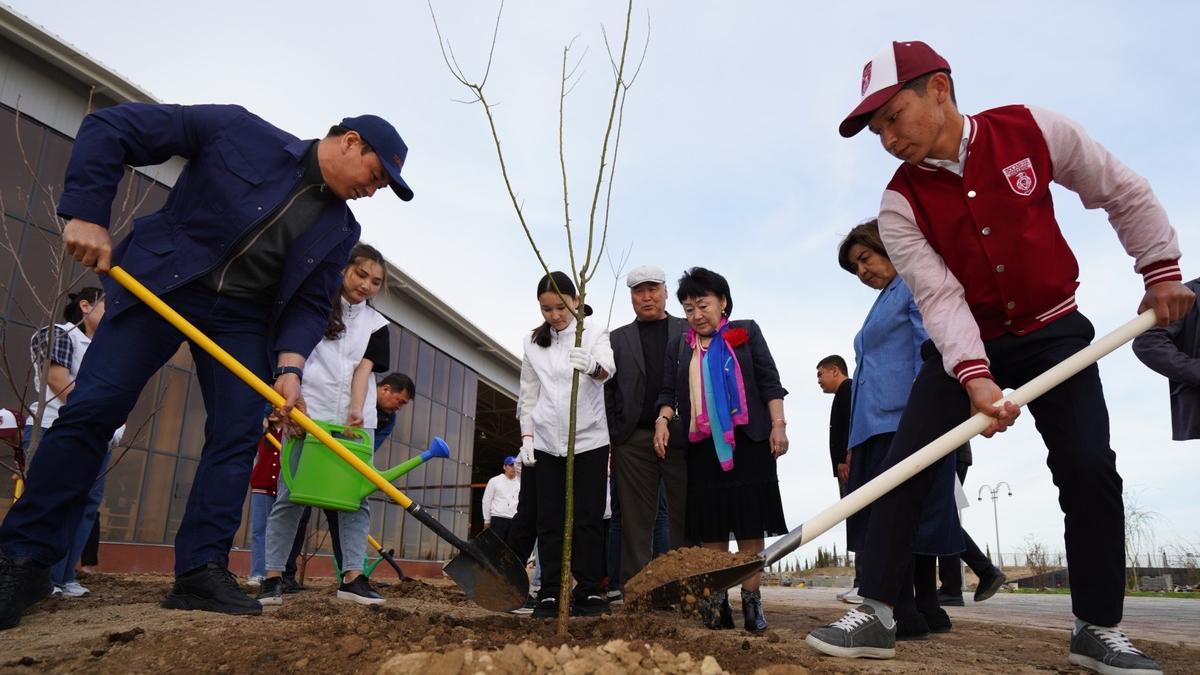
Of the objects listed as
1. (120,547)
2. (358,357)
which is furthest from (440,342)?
(358,357)

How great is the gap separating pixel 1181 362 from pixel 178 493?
37.6 ft

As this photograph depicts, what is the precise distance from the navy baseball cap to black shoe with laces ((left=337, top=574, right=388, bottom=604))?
2103 mm

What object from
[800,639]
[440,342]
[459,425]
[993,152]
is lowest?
[800,639]

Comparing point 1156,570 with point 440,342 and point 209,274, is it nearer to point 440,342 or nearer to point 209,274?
point 440,342

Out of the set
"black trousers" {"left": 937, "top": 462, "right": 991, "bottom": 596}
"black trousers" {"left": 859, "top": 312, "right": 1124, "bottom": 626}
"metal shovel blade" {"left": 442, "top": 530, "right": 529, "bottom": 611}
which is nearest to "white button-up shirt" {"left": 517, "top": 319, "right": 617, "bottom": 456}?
"metal shovel blade" {"left": 442, "top": 530, "right": 529, "bottom": 611}

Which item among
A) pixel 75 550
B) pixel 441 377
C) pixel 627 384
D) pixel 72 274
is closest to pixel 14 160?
pixel 72 274

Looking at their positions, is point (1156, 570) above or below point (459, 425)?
below

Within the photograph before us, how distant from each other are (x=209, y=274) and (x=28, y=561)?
1.16 m

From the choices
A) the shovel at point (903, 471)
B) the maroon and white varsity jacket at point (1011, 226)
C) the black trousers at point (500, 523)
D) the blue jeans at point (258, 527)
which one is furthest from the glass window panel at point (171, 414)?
the maroon and white varsity jacket at point (1011, 226)

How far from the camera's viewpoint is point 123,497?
1012cm

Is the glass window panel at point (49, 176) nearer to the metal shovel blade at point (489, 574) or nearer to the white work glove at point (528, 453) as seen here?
the white work glove at point (528, 453)

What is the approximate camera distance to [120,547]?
9.91 metres

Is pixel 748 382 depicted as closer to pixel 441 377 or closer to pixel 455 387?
pixel 441 377

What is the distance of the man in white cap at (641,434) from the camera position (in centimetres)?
461
